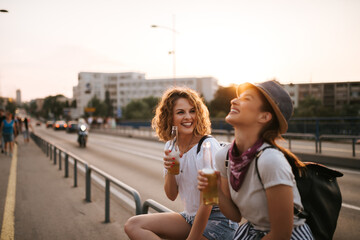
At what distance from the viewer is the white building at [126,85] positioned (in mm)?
111562

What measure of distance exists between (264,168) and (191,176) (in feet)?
3.00

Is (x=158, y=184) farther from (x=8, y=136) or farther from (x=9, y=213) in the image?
(x=8, y=136)

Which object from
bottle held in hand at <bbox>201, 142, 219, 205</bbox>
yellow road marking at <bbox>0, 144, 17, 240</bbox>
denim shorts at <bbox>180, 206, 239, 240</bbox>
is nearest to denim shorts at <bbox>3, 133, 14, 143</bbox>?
yellow road marking at <bbox>0, 144, 17, 240</bbox>

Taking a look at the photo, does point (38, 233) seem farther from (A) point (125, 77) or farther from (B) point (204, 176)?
(A) point (125, 77)

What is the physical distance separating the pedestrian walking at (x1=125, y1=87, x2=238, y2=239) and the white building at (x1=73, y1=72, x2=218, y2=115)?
356ft

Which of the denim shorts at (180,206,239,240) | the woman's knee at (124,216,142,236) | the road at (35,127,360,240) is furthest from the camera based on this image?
the road at (35,127,360,240)

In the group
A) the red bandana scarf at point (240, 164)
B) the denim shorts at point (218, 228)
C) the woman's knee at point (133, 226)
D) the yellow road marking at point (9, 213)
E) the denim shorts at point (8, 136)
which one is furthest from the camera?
the denim shorts at point (8, 136)

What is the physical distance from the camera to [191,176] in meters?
2.38

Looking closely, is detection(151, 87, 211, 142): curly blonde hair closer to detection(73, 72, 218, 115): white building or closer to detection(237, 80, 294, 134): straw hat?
detection(237, 80, 294, 134): straw hat

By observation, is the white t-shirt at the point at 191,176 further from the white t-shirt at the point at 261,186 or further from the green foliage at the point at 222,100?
the green foliage at the point at 222,100

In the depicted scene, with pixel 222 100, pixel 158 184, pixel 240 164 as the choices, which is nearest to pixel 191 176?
pixel 240 164

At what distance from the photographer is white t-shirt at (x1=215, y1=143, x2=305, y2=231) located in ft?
5.05

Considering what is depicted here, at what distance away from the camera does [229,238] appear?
225 cm

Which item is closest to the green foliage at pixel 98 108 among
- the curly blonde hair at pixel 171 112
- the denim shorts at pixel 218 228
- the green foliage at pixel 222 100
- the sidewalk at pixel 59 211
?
the green foliage at pixel 222 100
